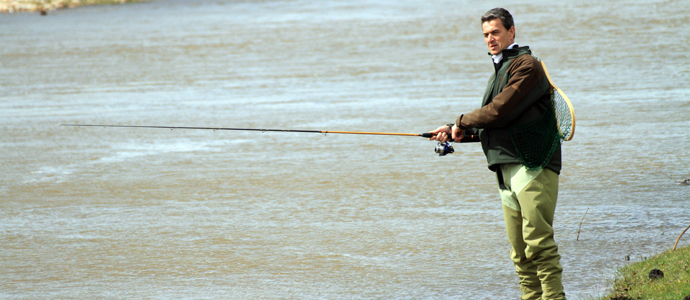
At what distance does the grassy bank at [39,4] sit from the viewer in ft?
143

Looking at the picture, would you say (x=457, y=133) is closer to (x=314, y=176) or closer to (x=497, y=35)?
(x=497, y=35)

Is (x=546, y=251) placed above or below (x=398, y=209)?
above

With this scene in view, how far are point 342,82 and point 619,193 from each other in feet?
25.6

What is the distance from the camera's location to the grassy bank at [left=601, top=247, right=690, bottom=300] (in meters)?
4.09

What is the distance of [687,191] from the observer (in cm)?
661

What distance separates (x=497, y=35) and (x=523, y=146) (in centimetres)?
55

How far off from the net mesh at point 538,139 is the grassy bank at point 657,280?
931 mm

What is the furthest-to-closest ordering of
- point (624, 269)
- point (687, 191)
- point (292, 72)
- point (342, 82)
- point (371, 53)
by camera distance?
point (371, 53) < point (292, 72) < point (342, 82) < point (687, 191) < point (624, 269)

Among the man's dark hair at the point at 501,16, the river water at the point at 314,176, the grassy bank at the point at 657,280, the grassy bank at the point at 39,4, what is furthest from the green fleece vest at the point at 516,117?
the grassy bank at the point at 39,4

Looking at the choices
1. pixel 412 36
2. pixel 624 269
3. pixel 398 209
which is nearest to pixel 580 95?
pixel 398 209

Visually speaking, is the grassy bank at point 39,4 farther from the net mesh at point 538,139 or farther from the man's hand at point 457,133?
the net mesh at point 538,139

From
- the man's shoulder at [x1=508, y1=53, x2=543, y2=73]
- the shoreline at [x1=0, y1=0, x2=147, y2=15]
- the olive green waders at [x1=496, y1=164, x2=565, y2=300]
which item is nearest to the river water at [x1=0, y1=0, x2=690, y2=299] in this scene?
the olive green waders at [x1=496, y1=164, x2=565, y2=300]

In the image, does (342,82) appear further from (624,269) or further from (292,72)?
(624,269)

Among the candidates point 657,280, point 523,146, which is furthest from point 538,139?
point 657,280
